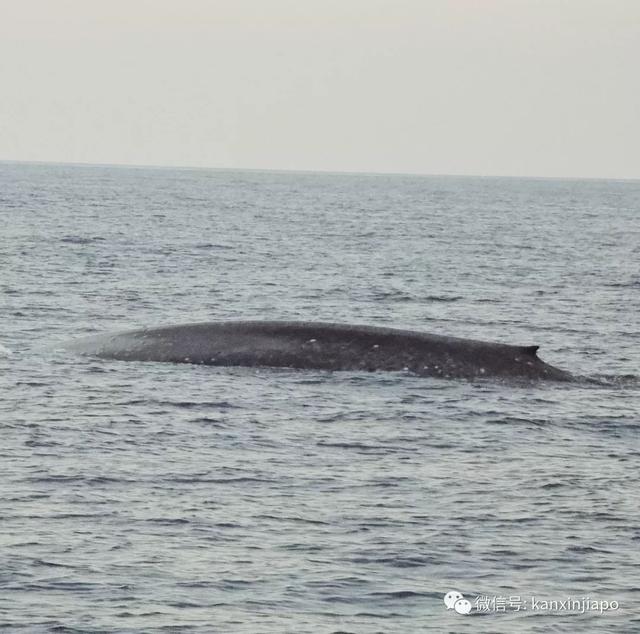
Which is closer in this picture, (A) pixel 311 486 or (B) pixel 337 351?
(A) pixel 311 486

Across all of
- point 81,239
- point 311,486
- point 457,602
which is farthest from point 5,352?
point 81,239

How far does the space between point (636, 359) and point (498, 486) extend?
547 inches

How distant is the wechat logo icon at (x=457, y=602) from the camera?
14.0 metres

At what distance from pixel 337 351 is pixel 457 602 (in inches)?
480

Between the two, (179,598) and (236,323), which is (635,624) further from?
(236,323)

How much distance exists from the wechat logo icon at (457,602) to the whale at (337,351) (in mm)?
11254

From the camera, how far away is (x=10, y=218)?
3595 inches

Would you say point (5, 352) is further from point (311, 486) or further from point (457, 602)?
point (457, 602)

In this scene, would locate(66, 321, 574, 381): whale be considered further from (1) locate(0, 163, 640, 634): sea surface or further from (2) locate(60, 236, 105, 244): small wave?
(2) locate(60, 236, 105, 244): small wave

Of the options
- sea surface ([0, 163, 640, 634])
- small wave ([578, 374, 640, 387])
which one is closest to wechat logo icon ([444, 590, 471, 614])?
sea surface ([0, 163, 640, 634])

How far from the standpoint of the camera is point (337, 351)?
86.0 feet

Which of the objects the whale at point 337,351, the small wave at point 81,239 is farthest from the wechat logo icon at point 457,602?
the small wave at point 81,239

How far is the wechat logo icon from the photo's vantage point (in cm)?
1402

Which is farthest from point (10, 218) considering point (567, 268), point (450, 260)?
point (567, 268)
